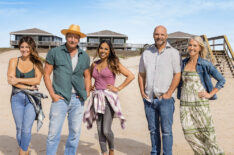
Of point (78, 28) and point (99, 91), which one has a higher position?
point (78, 28)

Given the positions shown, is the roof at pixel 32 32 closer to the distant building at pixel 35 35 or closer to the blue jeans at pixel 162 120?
the distant building at pixel 35 35

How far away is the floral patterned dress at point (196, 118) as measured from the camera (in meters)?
3.64

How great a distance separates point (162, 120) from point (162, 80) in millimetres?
611

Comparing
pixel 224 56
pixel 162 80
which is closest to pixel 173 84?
pixel 162 80

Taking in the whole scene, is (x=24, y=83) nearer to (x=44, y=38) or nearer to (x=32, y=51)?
(x=32, y=51)

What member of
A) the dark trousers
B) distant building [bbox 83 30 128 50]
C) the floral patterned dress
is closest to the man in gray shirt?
the floral patterned dress

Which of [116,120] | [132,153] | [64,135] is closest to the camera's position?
[132,153]

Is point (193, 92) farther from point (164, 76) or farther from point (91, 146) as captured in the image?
point (91, 146)

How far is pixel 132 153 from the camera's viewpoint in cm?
507

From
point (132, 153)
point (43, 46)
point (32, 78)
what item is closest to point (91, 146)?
point (132, 153)

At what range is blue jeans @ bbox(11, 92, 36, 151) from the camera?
3.71 m

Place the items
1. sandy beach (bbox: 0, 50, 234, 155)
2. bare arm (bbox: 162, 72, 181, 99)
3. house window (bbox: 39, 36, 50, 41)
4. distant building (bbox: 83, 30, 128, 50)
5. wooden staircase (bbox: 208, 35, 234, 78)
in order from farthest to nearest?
house window (bbox: 39, 36, 50, 41)
distant building (bbox: 83, 30, 128, 50)
wooden staircase (bbox: 208, 35, 234, 78)
sandy beach (bbox: 0, 50, 234, 155)
bare arm (bbox: 162, 72, 181, 99)

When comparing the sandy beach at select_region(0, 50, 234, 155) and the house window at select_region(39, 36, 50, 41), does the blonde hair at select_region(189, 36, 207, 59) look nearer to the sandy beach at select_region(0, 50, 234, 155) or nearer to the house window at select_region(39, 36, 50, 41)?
the sandy beach at select_region(0, 50, 234, 155)

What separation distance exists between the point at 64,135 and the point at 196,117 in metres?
3.78
